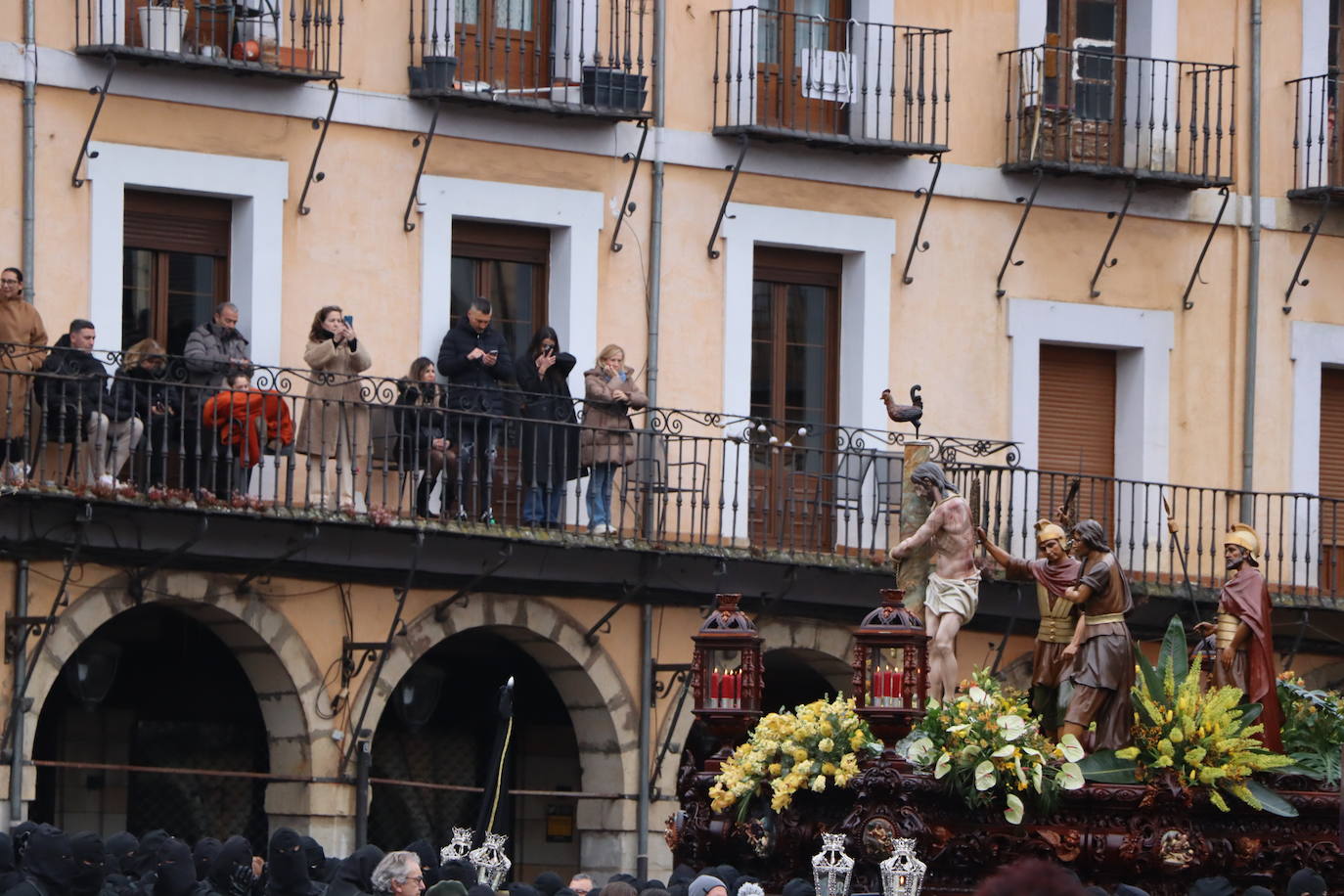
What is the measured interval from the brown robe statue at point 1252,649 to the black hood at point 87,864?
24.3 ft

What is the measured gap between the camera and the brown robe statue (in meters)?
20.2

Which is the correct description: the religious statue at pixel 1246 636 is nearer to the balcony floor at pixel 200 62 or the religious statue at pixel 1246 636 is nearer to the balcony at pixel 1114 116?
the balcony floor at pixel 200 62

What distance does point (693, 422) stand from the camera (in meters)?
28.1

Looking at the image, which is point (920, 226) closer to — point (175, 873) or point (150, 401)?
point (150, 401)

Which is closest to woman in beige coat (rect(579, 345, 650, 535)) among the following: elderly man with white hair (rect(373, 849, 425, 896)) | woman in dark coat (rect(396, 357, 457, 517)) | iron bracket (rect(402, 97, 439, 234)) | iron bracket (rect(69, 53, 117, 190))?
woman in dark coat (rect(396, 357, 457, 517))

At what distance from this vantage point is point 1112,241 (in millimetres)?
29781

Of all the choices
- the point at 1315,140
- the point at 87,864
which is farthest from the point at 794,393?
the point at 87,864

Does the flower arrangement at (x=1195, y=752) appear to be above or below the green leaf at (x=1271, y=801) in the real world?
above

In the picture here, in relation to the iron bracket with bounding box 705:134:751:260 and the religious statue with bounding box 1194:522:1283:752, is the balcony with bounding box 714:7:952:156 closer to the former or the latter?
the iron bracket with bounding box 705:134:751:260

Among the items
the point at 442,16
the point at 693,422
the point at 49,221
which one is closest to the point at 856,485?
the point at 693,422

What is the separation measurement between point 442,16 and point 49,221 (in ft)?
12.2

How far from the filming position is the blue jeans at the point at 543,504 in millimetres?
26812

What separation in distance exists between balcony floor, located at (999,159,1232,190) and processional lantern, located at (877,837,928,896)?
12.4m

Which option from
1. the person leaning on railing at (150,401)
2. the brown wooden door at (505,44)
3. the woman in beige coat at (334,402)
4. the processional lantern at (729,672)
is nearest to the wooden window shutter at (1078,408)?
the brown wooden door at (505,44)
